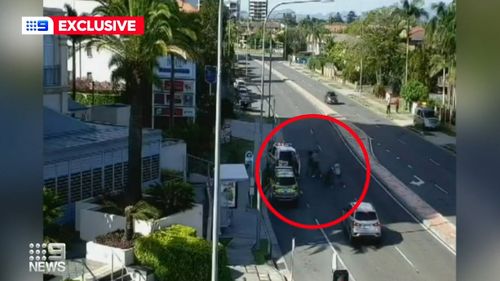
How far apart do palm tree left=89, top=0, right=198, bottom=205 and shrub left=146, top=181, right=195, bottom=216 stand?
21.8 inches

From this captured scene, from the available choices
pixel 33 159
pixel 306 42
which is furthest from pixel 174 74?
pixel 306 42

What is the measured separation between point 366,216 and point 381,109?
3364cm

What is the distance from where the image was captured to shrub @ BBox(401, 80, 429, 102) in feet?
160

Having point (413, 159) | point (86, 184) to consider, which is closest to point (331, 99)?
point (413, 159)

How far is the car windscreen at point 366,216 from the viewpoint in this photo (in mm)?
21562

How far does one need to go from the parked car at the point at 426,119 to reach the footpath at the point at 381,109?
21.3 inches

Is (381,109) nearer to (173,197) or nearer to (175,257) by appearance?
(173,197)

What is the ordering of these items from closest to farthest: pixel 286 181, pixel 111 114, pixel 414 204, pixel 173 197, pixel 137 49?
pixel 137 49 → pixel 173 197 → pixel 286 181 → pixel 414 204 → pixel 111 114

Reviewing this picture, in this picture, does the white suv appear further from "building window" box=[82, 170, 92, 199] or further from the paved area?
"building window" box=[82, 170, 92, 199]

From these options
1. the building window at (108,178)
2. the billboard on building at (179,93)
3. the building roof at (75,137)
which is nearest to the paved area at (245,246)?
the building window at (108,178)

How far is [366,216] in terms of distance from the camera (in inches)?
851

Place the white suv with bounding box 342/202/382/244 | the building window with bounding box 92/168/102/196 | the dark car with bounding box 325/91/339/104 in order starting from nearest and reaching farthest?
the building window with bounding box 92/168/102/196
the white suv with bounding box 342/202/382/244
the dark car with bounding box 325/91/339/104

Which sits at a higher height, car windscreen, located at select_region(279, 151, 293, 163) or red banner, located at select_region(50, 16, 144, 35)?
red banner, located at select_region(50, 16, 144, 35)

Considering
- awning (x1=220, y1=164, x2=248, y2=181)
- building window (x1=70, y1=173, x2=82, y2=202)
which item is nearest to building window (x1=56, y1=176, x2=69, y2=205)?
building window (x1=70, y1=173, x2=82, y2=202)
